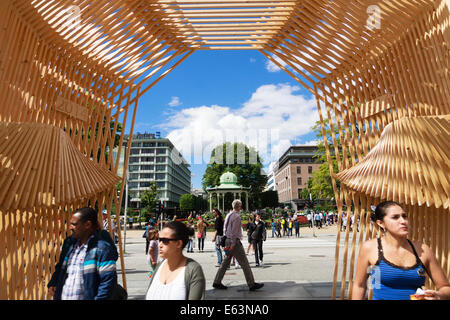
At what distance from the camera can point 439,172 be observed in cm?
341

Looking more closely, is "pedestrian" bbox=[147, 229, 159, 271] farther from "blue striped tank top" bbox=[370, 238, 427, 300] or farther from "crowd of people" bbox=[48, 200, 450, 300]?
"blue striped tank top" bbox=[370, 238, 427, 300]

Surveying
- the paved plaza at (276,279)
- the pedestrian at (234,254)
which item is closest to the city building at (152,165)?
the paved plaza at (276,279)

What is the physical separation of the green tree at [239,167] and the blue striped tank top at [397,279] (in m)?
41.6

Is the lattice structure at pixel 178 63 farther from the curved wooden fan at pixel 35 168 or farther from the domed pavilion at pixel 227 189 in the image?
the domed pavilion at pixel 227 189

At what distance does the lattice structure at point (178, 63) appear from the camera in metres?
3.66

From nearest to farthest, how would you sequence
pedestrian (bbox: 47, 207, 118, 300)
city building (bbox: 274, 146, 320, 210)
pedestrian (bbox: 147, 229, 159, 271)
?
1. pedestrian (bbox: 47, 207, 118, 300)
2. pedestrian (bbox: 147, 229, 159, 271)
3. city building (bbox: 274, 146, 320, 210)

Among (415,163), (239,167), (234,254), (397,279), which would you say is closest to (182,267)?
(397,279)

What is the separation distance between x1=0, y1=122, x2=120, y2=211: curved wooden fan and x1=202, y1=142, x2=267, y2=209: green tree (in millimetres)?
40086

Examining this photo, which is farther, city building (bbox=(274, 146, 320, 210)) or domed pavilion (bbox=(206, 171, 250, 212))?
city building (bbox=(274, 146, 320, 210))

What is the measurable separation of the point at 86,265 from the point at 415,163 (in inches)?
142

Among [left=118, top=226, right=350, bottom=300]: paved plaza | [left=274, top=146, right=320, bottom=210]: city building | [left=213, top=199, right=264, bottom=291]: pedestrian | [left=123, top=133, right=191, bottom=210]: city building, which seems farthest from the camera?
[left=123, top=133, right=191, bottom=210]: city building

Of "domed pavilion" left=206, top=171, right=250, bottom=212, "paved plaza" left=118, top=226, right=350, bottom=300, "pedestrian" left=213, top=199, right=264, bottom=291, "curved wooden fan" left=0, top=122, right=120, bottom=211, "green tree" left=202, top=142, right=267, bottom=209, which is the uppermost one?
"green tree" left=202, top=142, right=267, bottom=209

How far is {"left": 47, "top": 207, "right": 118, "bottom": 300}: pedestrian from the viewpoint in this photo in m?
2.50

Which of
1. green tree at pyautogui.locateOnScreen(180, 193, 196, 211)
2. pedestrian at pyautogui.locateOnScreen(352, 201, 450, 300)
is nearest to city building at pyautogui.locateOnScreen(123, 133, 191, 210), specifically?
green tree at pyautogui.locateOnScreen(180, 193, 196, 211)
